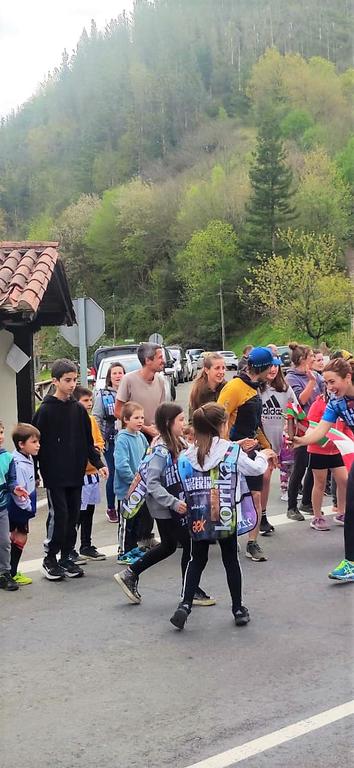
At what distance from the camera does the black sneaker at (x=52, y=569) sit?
21.9 ft

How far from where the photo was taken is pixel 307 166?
278 feet

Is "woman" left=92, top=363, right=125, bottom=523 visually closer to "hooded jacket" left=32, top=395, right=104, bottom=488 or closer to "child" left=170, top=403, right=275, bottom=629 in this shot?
"hooded jacket" left=32, top=395, right=104, bottom=488

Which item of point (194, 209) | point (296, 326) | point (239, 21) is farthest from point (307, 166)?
point (239, 21)

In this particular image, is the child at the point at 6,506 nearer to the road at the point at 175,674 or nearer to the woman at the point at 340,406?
the road at the point at 175,674

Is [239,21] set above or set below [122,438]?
above

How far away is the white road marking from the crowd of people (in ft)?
4.54

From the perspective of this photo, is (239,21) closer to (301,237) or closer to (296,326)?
(301,237)

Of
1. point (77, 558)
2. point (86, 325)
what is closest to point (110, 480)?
point (77, 558)

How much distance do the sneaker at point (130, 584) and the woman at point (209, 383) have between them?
2.00 meters

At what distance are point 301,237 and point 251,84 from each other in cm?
7034

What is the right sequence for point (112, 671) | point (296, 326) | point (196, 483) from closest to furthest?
point (112, 671), point (196, 483), point (296, 326)

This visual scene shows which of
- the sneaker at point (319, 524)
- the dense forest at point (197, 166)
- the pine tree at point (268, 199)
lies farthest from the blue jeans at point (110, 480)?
the pine tree at point (268, 199)

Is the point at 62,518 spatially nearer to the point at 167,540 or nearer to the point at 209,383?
the point at 167,540

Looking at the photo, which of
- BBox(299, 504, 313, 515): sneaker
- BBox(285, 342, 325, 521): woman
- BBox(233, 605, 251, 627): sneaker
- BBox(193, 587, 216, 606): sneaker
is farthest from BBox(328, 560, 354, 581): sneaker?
BBox(299, 504, 313, 515): sneaker
